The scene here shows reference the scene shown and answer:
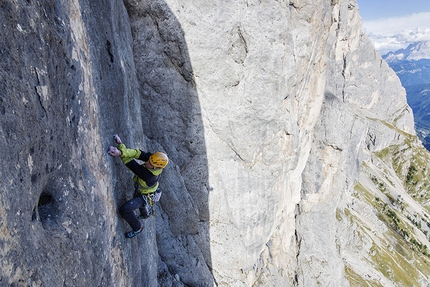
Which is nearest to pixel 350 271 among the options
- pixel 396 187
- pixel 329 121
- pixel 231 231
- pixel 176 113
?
pixel 329 121

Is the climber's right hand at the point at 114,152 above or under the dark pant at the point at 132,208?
above

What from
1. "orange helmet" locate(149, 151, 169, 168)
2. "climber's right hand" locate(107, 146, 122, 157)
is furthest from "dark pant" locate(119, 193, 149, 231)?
"climber's right hand" locate(107, 146, 122, 157)

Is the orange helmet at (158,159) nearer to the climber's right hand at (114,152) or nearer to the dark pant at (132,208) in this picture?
the climber's right hand at (114,152)

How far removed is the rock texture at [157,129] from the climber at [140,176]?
533 mm


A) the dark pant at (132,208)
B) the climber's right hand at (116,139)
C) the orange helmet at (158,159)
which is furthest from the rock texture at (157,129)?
the orange helmet at (158,159)

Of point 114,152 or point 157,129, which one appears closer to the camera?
point 114,152

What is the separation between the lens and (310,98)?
35.1 metres

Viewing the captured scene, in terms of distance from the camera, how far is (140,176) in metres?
12.2

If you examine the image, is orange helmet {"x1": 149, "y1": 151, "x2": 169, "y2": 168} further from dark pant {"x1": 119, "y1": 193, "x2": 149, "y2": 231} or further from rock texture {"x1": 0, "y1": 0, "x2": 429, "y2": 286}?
dark pant {"x1": 119, "y1": 193, "x2": 149, "y2": 231}

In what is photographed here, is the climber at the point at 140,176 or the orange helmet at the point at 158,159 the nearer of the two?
the orange helmet at the point at 158,159

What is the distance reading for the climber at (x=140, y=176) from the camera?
1149cm

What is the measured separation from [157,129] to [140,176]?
8577mm

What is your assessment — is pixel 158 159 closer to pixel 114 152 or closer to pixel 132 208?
pixel 114 152

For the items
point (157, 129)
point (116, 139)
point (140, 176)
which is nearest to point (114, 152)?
point (116, 139)
